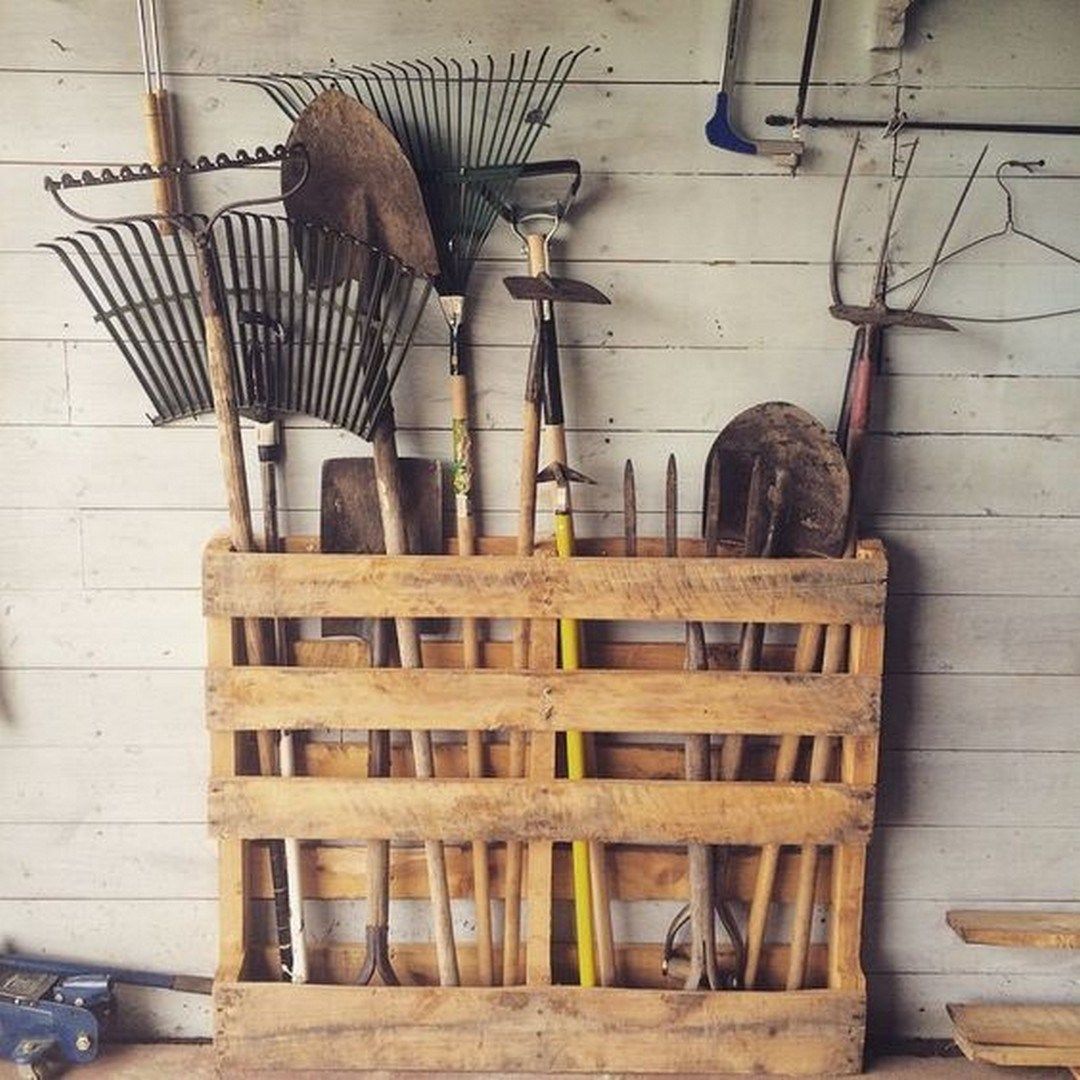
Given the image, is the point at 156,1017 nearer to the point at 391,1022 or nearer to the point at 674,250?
the point at 391,1022

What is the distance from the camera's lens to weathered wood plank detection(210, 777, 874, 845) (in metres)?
1.95

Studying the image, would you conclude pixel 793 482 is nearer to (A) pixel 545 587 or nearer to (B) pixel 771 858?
(A) pixel 545 587

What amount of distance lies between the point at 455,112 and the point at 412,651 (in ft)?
2.81

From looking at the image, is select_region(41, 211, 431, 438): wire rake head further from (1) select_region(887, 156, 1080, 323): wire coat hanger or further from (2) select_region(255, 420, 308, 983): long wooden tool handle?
(1) select_region(887, 156, 1080, 323): wire coat hanger

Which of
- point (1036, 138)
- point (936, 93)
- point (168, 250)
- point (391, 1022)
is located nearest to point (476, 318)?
point (168, 250)

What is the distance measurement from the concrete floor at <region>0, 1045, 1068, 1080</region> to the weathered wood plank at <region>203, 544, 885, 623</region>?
0.81 metres

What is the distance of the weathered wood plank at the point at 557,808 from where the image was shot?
6.39ft

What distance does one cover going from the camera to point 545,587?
1.90 meters

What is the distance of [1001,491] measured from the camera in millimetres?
2037

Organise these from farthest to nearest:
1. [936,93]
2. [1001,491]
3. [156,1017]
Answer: [156,1017] → [1001,491] → [936,93]

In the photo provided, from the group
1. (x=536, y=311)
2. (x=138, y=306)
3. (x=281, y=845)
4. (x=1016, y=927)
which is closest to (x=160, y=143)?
(x=138, y=306)

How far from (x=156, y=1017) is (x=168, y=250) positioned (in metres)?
1.36

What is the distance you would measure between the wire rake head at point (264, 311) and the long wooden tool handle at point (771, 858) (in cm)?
79

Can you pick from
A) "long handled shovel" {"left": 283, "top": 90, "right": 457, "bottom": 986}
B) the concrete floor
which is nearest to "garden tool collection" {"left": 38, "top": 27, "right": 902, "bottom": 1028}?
"long handled shovel" {"left": 283, "top": 90, "right": 457, "bottom": 986}
